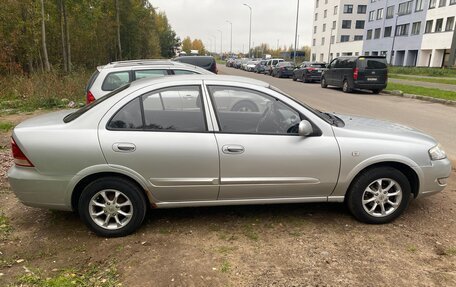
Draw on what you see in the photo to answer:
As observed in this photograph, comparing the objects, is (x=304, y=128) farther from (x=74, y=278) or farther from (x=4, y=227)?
(x=4, y=227)

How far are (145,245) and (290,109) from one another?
2.04 meters

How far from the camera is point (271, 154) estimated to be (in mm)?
3750

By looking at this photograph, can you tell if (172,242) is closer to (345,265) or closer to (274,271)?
(274,271)

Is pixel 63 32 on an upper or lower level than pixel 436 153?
upper

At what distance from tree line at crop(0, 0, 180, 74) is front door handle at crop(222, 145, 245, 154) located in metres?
15.2

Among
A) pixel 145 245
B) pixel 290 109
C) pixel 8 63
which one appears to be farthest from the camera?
pixel 8 63

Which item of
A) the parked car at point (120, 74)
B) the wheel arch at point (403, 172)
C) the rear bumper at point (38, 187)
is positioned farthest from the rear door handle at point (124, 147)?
the parked car at point (120, 74)

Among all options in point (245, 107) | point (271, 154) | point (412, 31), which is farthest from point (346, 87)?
point (412, 31)

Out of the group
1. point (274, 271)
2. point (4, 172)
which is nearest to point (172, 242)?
point (274, 271)

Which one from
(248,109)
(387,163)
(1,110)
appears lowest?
(1,110)

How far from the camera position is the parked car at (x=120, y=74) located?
753 centimetres

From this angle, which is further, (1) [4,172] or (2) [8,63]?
(2) [8,63]

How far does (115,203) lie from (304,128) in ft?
6.74

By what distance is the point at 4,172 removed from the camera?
557cm
